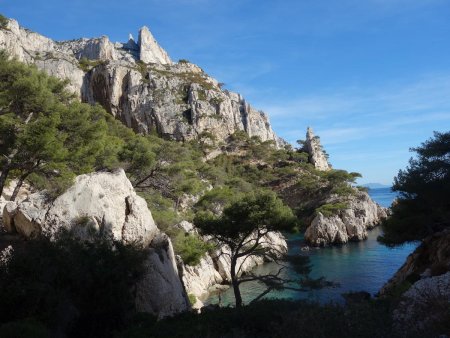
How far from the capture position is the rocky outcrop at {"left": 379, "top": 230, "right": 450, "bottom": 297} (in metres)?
16.7

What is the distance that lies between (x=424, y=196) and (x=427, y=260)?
11.8 feet

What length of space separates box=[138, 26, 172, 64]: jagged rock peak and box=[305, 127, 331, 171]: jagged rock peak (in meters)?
51.4

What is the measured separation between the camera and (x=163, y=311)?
47.1ft

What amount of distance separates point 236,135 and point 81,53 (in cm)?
5136

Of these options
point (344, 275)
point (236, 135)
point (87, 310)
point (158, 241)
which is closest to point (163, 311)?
point (158, 241)

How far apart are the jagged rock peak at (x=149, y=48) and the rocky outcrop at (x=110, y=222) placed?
304ft

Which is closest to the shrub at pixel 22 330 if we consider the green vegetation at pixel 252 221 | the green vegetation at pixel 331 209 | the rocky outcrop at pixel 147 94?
the green vegetation at pixel 252 221

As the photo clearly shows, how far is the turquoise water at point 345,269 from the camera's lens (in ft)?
82.6

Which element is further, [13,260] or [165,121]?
[165,121]

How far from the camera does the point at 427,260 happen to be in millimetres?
19844

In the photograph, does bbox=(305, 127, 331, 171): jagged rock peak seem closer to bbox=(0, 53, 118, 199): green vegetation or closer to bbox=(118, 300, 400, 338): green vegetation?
bbox=(0, 53, 118, 199): green vegetation

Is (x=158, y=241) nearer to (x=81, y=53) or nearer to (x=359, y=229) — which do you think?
(x=359, y=229)

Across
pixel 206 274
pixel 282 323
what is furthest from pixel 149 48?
pixel 282 323

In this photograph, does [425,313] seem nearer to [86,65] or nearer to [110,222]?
[110,222]
